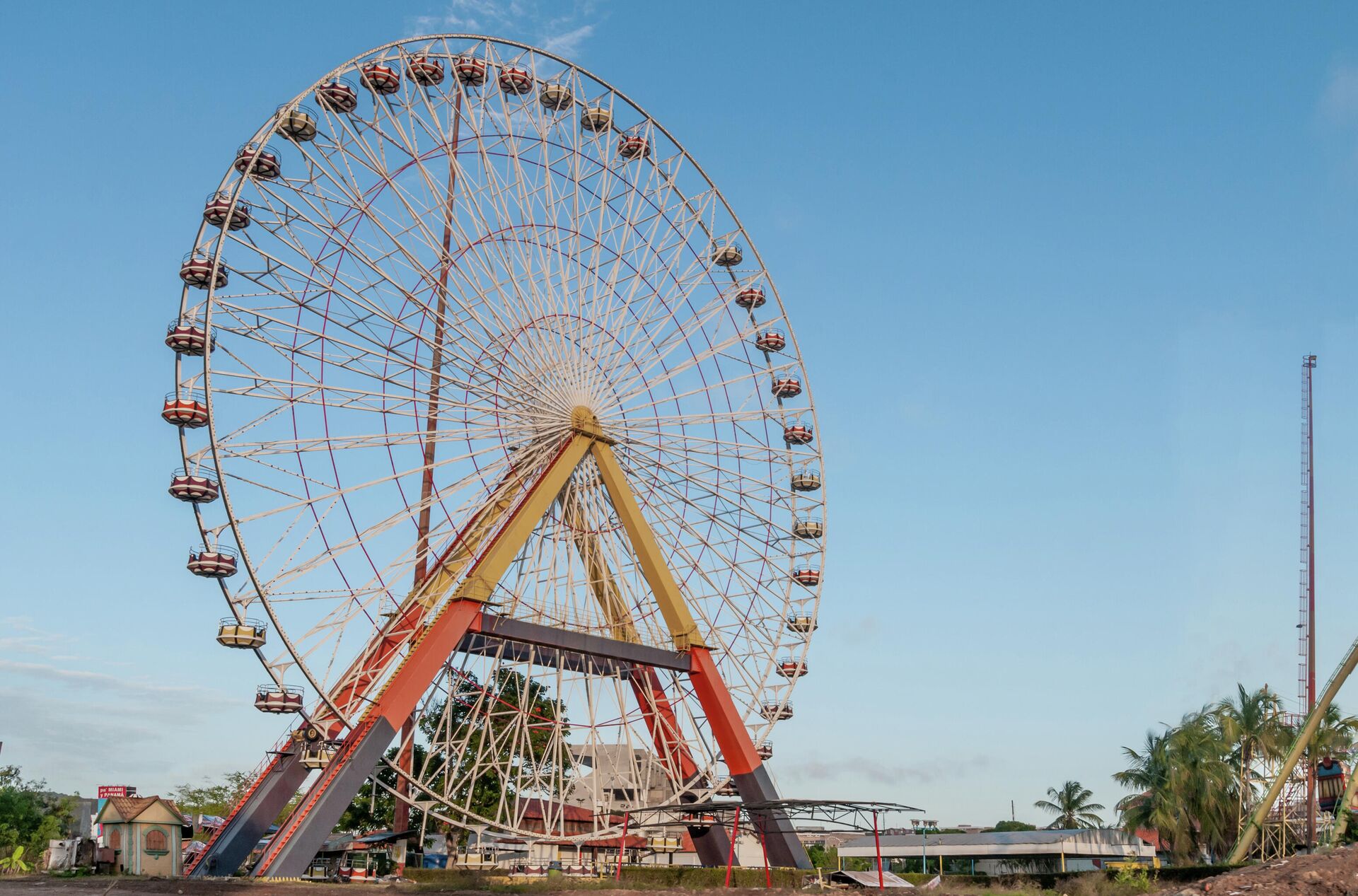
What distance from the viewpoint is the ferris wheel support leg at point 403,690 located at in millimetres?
32781

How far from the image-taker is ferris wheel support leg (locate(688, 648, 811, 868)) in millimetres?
43375

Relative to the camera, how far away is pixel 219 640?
32469 millimetres

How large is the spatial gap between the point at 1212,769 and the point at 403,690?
3356cm

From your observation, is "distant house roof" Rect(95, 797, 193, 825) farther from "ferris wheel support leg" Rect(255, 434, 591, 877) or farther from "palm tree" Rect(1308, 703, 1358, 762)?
"palm tree" Rect(1308, 703, 1358, 762)

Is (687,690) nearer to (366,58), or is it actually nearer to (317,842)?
(317,842)

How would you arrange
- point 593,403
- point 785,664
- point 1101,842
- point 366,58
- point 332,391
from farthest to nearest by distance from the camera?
point 1101,842, point 785,664, point 593,403, point 366,58, point 332,391

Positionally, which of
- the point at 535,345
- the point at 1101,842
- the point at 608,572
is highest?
the point at 535,345

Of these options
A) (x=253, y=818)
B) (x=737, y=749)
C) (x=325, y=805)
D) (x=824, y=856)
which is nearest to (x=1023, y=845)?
(x=824, y=856)

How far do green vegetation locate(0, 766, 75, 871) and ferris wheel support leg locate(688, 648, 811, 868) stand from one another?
26.2m

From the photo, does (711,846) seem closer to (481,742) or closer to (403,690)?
(481,742)

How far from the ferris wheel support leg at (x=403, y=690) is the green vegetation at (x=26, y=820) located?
20761 millimetres

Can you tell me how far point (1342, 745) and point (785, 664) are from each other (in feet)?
78.7

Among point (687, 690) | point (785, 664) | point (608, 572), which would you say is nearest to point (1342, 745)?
point (785, 664)

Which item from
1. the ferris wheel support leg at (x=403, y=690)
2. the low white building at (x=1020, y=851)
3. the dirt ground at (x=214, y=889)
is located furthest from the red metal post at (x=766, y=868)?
the low white building at (x=1020, y=851)
